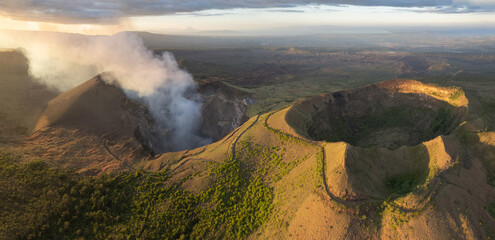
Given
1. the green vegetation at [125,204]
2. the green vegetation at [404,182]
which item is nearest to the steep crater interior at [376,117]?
the green vegetation at [404,182]

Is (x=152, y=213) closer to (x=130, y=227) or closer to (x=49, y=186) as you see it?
(x=130, y=227)

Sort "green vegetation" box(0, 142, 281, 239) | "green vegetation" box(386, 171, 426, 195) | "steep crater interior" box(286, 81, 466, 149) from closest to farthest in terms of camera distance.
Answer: "green vegetation" box(0, 142, 281, 239) → "green vegetation" box(386, 171, 426, 195) → "steep crater interior" box(286, 81, 466, 149)

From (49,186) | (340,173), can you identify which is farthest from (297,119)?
(49,186)

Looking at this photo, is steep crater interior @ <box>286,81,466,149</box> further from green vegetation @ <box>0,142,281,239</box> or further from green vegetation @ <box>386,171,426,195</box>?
green vegetation @ <box>0,142,281,239</box>

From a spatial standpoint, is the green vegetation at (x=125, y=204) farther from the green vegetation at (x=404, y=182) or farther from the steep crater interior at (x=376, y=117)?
the steep crater interior at (x=376, y=117)

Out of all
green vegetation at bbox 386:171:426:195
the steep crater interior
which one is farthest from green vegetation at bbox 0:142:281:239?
the steep crater interior

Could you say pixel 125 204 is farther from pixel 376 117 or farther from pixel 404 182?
pixel 376 117

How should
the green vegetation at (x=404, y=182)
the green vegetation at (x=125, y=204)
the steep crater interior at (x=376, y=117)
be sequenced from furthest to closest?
the steep crater interior at (x=376, y=117), the green vegetation at (x=404, y=182), the green vegetation at (x=125, y=204)

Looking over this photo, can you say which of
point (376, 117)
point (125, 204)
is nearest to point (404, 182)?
point (125, 204)
